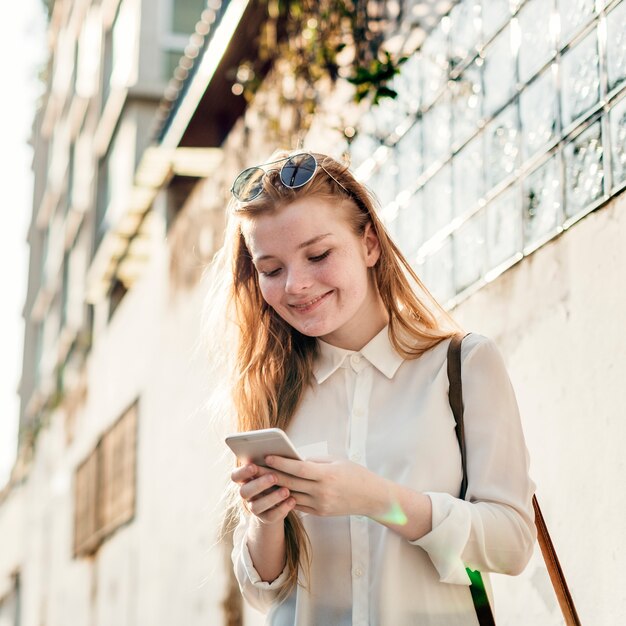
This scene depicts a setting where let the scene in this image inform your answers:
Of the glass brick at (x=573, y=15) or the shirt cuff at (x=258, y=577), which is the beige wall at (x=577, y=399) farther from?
the shirt cuff at (x=258, y=577)

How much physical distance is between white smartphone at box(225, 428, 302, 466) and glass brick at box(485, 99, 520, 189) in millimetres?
1932

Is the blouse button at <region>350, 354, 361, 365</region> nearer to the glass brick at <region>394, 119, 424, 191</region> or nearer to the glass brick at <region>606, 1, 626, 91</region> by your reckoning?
the glass brick at <region>606, 1, 626, 91</region>

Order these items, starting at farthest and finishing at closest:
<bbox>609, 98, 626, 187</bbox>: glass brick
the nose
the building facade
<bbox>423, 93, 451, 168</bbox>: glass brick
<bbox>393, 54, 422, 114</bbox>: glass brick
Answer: <bbox>393, 54, 422, 114</bbox>: glass brick, <bbox>423, 93, 451, 168</bbox>: glass brick, the building facade, <bbox>609, 98, 626, 187</bbox>: glass brick, the nose

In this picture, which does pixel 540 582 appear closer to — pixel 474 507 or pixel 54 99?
pixel 474 507

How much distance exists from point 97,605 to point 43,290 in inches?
408

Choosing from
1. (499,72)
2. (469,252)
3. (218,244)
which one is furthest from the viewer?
(218,244)

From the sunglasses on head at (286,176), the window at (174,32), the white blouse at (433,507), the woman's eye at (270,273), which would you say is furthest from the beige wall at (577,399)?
the window at (174,32)

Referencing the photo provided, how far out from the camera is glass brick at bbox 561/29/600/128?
3.29 metres

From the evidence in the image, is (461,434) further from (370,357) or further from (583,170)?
(583,170)

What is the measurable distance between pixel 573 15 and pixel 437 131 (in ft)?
3.72

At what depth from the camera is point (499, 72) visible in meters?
3.98

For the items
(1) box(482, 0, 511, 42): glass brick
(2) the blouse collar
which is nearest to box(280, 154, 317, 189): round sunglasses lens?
(2) the blouse collar

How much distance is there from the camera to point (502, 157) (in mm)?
3904

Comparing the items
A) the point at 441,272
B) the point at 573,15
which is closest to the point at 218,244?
the point at 441,272
